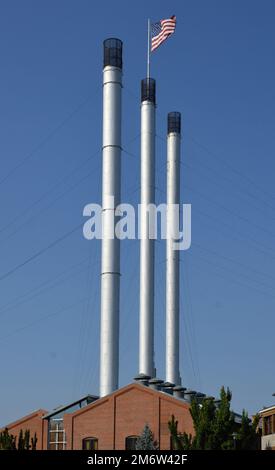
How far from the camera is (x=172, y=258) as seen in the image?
101500 mm

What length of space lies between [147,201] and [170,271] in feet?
34.4

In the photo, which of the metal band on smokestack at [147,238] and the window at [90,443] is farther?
the metal band on smokestack at [147,238]

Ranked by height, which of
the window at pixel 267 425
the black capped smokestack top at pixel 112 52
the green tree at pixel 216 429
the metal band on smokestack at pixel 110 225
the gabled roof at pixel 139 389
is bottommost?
the green tree at pixel 216 429

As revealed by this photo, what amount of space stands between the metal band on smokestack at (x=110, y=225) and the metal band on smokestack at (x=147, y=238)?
9.24 m

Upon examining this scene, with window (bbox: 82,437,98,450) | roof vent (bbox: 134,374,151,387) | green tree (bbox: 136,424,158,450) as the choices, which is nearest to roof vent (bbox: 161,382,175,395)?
roof vent (bbox: 134,374,151,387)

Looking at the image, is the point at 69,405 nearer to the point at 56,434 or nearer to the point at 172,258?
the point at 56,434

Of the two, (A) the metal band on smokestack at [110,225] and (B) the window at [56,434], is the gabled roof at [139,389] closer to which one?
(B) the window at [56,434]

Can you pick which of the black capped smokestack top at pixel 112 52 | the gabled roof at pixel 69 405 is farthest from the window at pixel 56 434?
the black capped smokestack top at pixel 112 52

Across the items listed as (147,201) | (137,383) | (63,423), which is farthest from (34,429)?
(147,201)

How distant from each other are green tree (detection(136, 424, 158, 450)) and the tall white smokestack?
27.0m

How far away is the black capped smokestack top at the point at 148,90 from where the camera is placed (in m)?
97.0

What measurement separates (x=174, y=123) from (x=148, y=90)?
324 inches

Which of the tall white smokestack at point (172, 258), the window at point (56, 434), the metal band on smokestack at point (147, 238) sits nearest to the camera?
the window at point (56, 434)
